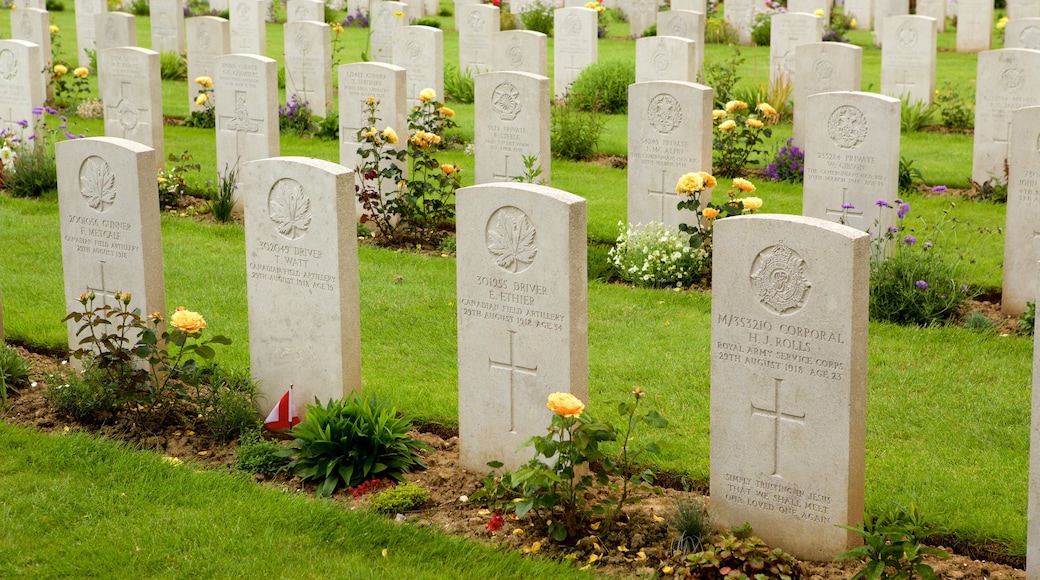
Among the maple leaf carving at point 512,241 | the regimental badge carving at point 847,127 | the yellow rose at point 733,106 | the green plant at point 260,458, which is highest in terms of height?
the yellow rose at point 733,106

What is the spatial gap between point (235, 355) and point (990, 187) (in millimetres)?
7281

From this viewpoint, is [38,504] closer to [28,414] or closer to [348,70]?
[28,414]

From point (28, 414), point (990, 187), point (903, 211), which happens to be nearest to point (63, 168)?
point (28, 414)

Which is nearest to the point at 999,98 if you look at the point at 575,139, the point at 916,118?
the point at 916,118

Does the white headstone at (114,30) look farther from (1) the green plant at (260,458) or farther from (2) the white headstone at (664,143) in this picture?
(1) the green plant at (260,458)

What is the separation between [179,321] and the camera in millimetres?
5945

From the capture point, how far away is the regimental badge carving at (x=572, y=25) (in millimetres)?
16578

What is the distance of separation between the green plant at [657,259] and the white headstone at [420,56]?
5.27 metres

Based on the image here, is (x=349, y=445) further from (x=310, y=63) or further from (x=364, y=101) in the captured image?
(x=310, y=63)

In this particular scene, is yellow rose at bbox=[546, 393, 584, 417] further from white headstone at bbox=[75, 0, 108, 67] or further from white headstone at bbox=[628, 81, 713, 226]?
white headstone at bbox=[75, 0, 108, 67]

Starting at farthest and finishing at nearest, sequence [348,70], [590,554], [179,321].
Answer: [348,70]
[179,321]
[590,554]

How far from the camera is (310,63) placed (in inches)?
591

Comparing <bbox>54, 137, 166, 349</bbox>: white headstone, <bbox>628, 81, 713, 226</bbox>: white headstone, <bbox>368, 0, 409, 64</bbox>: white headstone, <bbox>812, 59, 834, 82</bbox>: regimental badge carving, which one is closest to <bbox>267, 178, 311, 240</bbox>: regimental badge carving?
<bbox>54, 137, 166, 349</bbox>: white headstone

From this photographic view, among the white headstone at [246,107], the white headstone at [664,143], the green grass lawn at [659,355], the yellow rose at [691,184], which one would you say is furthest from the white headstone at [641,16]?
the yellow rose at [691,184]
